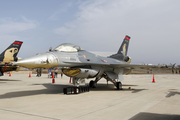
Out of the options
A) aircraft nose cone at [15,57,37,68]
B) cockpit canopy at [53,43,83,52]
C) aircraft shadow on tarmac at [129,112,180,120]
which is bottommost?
aircraft shadow on tarmac at [129,112,180,120]

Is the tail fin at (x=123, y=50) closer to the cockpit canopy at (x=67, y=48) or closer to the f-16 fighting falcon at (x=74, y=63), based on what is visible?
the f-16 fighting falcon at (x=74, y=63)

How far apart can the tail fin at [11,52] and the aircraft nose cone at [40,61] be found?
42.9 feet

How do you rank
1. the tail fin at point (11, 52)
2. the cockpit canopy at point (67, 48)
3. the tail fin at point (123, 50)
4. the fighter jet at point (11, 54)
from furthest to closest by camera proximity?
the tail fin at point (11, 52), the fighter jet at point (11, 54), the tail fin at point (123, 50), the cockpit canopy at point (67, 48)

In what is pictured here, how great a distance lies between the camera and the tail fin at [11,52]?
19080mm

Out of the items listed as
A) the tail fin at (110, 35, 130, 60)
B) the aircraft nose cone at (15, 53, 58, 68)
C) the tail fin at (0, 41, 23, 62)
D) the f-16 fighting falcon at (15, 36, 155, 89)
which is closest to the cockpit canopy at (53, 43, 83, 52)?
the f-16 fighting falcon at (15, 36, 155, 89)

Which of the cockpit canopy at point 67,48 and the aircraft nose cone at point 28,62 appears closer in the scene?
the aircraft nose cone at point 28,62

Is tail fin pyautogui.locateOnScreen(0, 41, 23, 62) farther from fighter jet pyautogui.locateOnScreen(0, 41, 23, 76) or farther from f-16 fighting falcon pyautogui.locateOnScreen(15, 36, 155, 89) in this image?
f-16 fighting falcon pyautogui.locateOnScreen(15, 36, 155, 89)

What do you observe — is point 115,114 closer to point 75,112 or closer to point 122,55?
point 75,112

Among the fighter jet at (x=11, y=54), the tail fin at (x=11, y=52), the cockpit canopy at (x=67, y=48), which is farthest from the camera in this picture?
the tail fin at (x=11, y=52)

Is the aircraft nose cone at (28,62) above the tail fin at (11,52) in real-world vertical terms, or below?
below

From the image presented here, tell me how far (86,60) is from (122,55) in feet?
21.2

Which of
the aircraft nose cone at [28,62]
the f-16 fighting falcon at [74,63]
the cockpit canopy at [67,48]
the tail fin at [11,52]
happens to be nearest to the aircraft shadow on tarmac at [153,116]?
the f-16 fighting falcon at [74,63]

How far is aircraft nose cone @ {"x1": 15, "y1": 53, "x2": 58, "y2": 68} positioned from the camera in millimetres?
7527

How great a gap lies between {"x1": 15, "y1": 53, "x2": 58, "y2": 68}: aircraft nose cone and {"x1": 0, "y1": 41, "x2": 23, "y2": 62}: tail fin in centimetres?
1308
